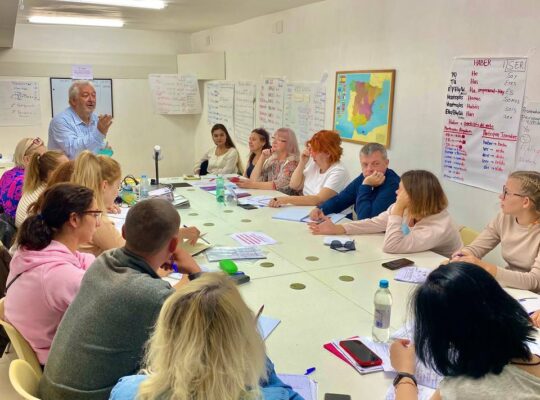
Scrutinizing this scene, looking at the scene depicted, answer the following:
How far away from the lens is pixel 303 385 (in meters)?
1.42

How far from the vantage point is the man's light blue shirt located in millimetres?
4082

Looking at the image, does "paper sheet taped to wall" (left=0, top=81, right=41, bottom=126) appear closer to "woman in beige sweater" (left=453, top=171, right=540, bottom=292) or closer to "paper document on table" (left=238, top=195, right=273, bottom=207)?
"paper document on table" (left=238, top=195, right=273, bottom=207)

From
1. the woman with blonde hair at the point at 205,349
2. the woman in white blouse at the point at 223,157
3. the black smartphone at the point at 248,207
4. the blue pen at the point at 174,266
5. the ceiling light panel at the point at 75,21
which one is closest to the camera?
the woman with blonde hair at the point at 205,349

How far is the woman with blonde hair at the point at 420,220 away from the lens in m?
→ 2.56

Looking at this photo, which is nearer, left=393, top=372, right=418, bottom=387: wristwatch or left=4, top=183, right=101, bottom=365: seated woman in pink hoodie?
left=393, top=372, right=418, bottom=387: wristwatch

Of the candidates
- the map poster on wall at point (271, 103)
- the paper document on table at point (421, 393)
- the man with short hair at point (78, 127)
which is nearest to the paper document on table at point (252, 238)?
the paper document on table at point (421, 393)

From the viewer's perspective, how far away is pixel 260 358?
1030 mm

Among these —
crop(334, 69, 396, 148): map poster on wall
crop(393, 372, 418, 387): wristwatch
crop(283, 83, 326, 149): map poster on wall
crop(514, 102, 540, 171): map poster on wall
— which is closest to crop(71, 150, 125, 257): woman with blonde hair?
crop(393, 372, 418, 387): wristwatch

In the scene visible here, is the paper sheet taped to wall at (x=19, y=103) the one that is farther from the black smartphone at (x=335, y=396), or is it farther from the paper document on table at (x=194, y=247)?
the black smartphone at (x=335, y=396)

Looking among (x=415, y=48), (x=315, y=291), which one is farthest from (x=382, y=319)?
(x=415, y=48)

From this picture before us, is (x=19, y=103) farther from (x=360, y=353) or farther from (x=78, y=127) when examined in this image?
(x=360, y=353)

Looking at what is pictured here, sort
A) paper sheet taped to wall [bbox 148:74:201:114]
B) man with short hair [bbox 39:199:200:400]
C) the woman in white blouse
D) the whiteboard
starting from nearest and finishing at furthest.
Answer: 1. man with short hair [bbox 39:199:200:400]
2. the woman in white blouse
3. the whiteboard
4. paper sheet taped to wall [bbox 148:74:201:114]

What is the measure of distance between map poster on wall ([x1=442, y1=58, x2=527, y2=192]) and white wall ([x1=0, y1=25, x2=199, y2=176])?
5006mm

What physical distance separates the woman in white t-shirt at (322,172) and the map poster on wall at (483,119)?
811 millimetres
